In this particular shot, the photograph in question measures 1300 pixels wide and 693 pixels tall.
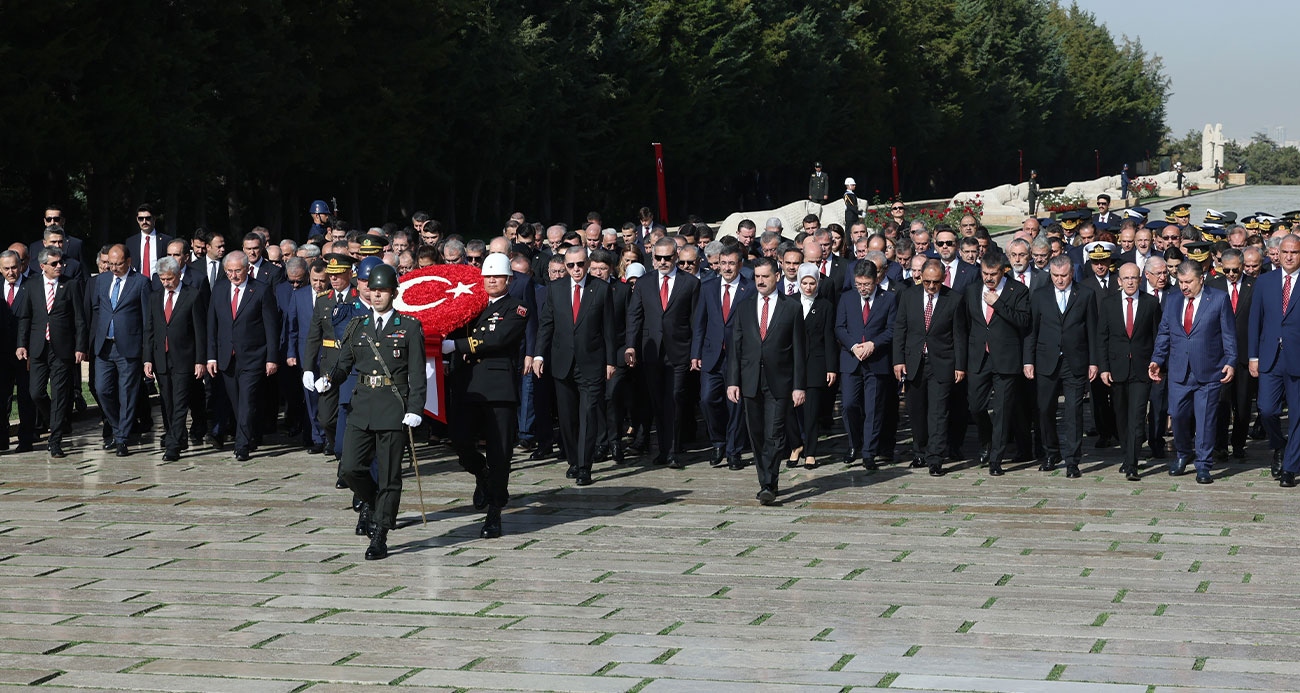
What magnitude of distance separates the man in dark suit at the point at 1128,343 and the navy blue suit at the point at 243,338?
7.34 meters

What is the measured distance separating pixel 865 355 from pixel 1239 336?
10.4 ft

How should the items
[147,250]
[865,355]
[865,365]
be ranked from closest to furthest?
[865,355] → [865,365] → [147,250]

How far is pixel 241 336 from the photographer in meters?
15.8

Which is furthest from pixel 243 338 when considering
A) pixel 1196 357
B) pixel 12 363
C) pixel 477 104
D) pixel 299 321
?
pixel 477 104

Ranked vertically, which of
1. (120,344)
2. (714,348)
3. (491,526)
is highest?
(120,344)

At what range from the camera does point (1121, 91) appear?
123312 mm

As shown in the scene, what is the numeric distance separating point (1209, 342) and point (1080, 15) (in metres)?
125

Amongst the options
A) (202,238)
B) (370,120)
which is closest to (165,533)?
(202,238)

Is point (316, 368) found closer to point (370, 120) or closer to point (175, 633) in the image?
point (175, 633)

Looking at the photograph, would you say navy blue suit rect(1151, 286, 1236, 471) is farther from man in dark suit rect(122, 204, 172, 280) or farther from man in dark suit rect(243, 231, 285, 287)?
man in dark suit rect(122, 204, 172, 280)

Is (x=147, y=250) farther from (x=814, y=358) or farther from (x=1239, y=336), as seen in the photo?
(x=1239, y=336)

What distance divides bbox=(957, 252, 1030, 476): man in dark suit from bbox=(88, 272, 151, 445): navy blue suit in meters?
7.45

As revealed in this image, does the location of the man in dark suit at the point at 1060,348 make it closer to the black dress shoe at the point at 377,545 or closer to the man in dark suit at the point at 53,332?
the black dress shoe at the point at 377,545

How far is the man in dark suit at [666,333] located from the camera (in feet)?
49.6
